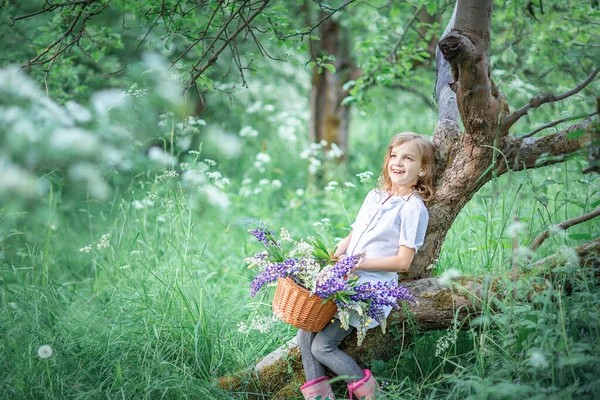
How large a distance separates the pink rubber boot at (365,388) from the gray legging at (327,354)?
34 millimetres

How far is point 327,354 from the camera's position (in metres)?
2.97

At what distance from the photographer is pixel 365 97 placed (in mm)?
5262

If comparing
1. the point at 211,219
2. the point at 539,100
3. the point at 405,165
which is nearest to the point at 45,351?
A: the point at 405,165

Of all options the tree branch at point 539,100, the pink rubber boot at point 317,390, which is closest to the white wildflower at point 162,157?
the pink rubber boot at point 317,390

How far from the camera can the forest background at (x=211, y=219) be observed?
276cm

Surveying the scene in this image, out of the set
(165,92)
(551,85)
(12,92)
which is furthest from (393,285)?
(12,92)

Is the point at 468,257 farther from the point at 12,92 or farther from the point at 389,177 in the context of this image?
the point at 12,92

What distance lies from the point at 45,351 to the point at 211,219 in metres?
3.67

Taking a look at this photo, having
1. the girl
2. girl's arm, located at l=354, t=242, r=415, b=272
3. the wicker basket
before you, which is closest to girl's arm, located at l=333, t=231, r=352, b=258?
the girl

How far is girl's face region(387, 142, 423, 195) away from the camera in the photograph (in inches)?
126

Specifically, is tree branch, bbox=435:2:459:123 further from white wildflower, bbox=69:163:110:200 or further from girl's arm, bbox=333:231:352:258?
white wildflower, bbox=69:163:110:200

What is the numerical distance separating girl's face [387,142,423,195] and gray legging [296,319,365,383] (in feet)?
2.78

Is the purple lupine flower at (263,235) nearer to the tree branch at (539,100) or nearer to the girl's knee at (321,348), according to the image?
the girl's knee at (321,348)

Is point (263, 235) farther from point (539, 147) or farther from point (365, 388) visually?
point (539, 147)
